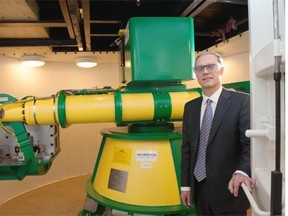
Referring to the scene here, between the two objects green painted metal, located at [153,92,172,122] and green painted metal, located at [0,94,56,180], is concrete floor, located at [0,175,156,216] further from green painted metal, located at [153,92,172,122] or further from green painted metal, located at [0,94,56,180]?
green painted metal, located at [153,92,172,122]

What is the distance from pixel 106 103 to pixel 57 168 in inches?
121

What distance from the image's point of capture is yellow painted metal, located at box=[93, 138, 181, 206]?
1.74 meters

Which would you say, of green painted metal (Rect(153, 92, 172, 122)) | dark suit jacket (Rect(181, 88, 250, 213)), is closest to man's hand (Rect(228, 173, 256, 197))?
dark suit jacket (Rect(181, 88, 250, 213))

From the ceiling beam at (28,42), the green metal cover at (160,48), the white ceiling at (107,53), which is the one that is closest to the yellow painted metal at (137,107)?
the green metal cover at (160,48)

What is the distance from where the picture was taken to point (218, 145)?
141cm

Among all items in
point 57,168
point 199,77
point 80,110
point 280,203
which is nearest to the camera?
point 280,203

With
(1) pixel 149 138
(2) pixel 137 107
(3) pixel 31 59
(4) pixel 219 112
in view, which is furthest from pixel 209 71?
(3) pixel 31 59

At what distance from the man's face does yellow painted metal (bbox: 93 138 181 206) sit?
0.54 meters

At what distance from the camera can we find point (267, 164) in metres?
0.83

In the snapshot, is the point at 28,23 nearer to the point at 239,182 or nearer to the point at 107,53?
the point at 107,53

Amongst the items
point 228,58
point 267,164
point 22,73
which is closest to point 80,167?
point 22,73

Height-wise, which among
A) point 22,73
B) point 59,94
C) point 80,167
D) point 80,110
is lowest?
point 80,167

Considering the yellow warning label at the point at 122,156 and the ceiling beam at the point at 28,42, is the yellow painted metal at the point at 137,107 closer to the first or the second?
the yellow warning label at the point at 122,156

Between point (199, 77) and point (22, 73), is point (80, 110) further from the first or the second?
point (22, 73)
